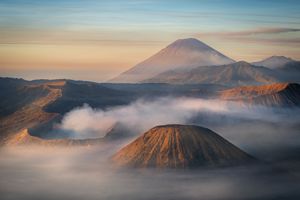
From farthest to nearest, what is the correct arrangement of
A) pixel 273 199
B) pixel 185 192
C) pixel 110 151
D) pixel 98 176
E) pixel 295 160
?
pixel 295 160, pixel 110 151, pixel 98 176, pixel 185 192, pixel 273 199

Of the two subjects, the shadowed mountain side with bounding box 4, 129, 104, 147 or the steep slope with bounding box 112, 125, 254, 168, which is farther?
the shadowed mountain side with bounding box 4, 129, 104, 147

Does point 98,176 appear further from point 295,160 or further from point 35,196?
point 295,160

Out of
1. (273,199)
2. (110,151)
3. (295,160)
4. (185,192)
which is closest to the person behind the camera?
(273,199)

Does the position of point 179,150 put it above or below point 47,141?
above

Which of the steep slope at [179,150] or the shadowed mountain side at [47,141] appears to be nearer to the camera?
the steep slope at [179,150]

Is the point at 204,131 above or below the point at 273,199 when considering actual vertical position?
above

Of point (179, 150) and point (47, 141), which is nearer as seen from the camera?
point (179, 150)

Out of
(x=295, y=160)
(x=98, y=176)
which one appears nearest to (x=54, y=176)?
(x=98, y=176)

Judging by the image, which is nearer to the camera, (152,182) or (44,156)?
(152,182)
